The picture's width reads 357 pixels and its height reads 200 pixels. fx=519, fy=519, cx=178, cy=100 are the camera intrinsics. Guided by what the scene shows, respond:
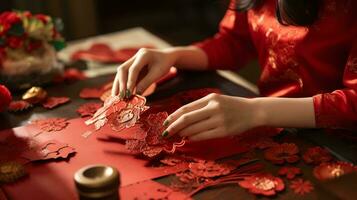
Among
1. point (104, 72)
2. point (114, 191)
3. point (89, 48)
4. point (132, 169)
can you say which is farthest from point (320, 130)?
point (89, 48)

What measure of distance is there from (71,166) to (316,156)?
0.40 metres

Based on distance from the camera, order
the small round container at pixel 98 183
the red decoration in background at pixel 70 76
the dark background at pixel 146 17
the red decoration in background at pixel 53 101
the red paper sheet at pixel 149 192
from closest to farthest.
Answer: the small round container at pixel 98 183
the red paper sheet at pixel 149 192
the red decoration in background at pixel 53 101
the red decoration in background at pixel 70 76
the dark background at pixel 146 17

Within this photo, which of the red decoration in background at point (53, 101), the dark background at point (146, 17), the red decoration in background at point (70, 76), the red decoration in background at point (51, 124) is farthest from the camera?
the dark background at point (146, 17)

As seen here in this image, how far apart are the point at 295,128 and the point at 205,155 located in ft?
0.60

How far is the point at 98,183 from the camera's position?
61cm

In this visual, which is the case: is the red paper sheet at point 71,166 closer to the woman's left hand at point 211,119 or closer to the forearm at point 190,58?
the woman's left hand at point 211,119

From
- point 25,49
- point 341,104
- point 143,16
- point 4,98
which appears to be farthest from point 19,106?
point 143,16

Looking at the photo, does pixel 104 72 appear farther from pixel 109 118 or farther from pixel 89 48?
pixel 109 118

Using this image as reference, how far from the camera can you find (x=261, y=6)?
108 cm

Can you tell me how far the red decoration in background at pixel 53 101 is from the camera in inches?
42.9

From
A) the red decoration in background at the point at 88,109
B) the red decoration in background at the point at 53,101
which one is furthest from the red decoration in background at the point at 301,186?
the red decoration in background at the point at 53,101

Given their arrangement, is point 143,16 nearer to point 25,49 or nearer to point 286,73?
point 25,49

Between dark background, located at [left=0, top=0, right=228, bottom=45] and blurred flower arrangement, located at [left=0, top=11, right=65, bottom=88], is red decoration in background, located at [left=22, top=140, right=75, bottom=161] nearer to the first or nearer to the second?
blurred flower arrangement, located at [left=0, top=11, right=65, bottom=88]

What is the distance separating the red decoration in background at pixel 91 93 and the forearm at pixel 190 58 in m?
0.18
